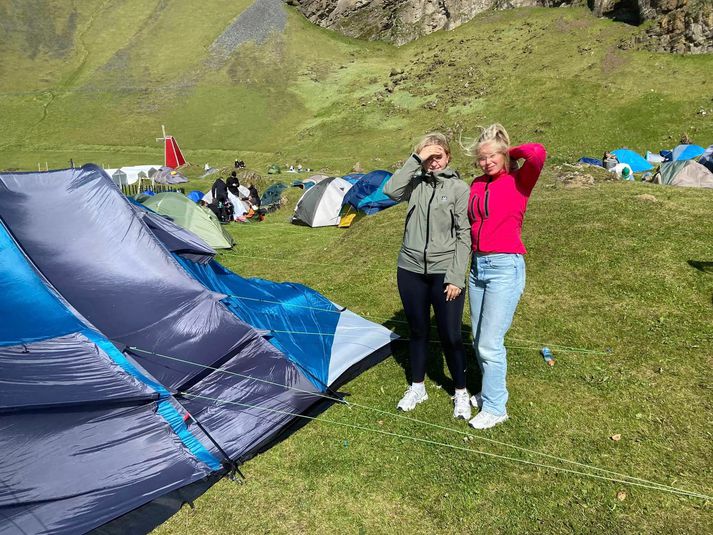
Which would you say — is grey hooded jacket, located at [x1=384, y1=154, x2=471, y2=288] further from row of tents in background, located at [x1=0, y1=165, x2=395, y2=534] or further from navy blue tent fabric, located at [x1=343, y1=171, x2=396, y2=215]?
navy blue tent fabric, located at [x1=343, y1=171, x2=396, y2=215]

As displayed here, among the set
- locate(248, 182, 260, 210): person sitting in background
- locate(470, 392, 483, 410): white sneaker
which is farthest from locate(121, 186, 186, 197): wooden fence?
locate(470, 392, 483, 410): white sneaker

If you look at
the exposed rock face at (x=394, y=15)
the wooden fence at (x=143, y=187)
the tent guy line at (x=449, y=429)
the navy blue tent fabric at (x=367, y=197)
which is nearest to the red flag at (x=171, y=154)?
the wooden fence at (x=143, y=187)

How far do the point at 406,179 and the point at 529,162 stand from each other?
3.53 feet

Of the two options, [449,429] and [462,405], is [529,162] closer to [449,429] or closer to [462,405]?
[462,405]

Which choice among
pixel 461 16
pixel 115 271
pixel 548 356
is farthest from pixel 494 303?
pixel 461 16

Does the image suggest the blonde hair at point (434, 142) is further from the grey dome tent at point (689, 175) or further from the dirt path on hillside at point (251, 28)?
the dirt path on hillside at point (251, 28)

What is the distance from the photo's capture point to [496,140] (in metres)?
4.07

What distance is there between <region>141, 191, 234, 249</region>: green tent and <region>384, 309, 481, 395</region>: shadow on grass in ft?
27.1

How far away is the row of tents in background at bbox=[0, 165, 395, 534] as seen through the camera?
4.07 meters

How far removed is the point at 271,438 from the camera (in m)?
4.91

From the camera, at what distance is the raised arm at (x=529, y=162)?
397cm

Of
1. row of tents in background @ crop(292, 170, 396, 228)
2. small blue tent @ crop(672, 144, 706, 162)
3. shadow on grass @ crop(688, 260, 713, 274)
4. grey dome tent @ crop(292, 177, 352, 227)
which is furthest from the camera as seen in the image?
small blue tent @ crop(672, 144, 706, 162)

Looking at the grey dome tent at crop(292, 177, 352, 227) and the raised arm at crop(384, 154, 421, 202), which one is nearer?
the raised arm at crop(384, 154, 421, 202)

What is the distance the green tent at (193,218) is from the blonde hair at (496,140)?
1114 cm
